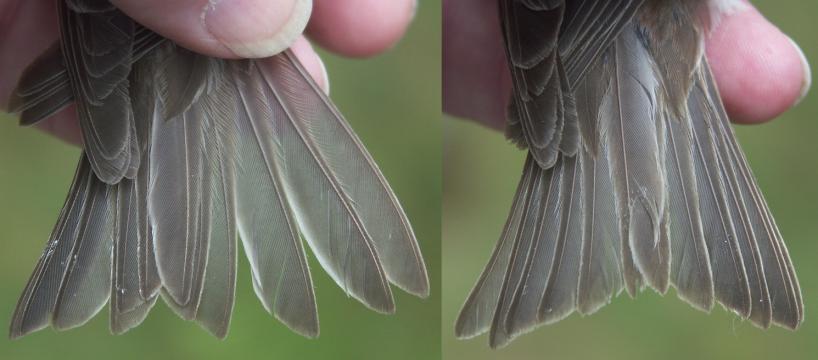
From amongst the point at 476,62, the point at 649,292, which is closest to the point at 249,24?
the point at 476,62

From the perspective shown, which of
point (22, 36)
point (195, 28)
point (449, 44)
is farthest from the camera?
point (449, 44)

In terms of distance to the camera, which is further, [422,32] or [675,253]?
[422,32]

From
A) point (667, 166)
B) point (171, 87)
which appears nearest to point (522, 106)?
point (667, 166)

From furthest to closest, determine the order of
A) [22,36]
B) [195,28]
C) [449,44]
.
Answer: [449,44], [22,36], [195,28]

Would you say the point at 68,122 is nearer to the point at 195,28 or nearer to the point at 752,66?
the point at 195,28

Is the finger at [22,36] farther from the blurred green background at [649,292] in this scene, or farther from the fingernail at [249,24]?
the blurred green background at [649,292]

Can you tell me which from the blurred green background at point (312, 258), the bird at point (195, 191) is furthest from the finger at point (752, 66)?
the bird at point (195, 191)

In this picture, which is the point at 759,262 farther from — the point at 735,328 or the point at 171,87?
the point at 171,87
